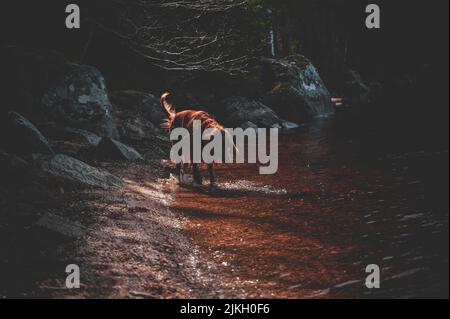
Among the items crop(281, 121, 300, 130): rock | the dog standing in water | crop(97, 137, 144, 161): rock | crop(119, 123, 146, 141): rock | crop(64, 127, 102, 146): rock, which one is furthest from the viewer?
crop(281, 121, 300, 130): rock

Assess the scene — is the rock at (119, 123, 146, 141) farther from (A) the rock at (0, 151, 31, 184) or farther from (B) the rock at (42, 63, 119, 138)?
(A) the rock at (0, 151, 31, 184)

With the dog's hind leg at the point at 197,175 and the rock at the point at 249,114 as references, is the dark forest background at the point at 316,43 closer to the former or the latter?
the rock at the point at 249,114

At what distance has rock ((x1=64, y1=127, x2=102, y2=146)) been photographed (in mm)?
11523

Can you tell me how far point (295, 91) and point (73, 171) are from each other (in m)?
15.5

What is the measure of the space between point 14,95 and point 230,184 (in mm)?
6239

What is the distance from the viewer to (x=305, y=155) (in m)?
12.4

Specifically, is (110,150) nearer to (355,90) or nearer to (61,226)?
(61,226)

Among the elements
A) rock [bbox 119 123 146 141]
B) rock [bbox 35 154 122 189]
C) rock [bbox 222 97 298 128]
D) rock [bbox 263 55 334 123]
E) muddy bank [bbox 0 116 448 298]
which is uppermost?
rock [bbox 263 55 334 123]

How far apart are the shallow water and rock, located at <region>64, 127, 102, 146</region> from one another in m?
3.45

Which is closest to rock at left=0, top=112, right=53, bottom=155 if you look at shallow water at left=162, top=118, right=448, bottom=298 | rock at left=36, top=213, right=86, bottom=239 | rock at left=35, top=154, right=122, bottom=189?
rock at left=35, top=154, right=122, bottom=189

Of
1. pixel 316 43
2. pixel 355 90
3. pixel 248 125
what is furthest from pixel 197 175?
pixel 316 43

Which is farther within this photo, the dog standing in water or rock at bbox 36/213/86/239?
the dog standing in water

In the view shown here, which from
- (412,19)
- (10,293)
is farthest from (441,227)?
(412,19)
